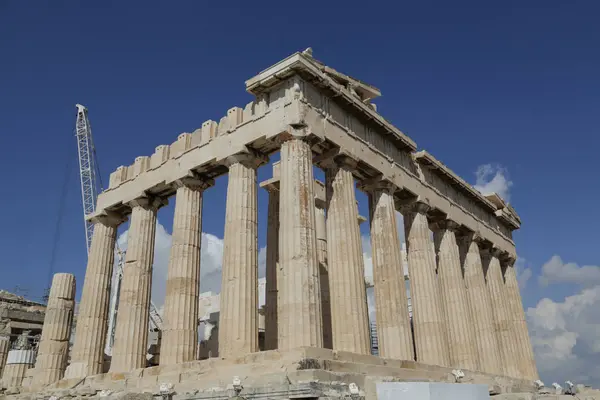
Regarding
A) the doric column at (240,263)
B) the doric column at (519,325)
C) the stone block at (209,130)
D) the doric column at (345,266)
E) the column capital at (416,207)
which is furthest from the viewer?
the doric column at (519,325)

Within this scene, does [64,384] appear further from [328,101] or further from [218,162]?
[328,101]

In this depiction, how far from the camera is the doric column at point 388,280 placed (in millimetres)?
23375

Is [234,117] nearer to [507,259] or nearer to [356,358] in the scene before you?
[356,358]

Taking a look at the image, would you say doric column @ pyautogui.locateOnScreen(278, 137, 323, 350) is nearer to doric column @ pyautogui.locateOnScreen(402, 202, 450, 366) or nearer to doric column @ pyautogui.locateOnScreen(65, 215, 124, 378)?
doric column @ pyautogui.locateOnScreen(402, 202, 450, 366)

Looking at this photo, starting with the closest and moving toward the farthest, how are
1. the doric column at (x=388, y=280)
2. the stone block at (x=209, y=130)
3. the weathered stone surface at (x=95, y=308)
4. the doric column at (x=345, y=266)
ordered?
the doric column at (x=345, y=266) → the doric column at (x=388, y=280) → the stone block at (x=209, y=130) → the weathered stone surface at (x=95, y=308)

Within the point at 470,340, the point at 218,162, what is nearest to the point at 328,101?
the point at 218,162

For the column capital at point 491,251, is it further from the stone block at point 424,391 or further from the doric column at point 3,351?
the doric column at point 3,351

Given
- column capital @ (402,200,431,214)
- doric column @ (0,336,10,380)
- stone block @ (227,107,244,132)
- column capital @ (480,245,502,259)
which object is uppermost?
stone block @ (227,107,244,132)

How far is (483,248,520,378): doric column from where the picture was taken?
34.3 meters

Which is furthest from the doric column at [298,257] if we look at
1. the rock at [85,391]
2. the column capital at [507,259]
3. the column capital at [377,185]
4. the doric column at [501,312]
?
the column capital at [507,259]

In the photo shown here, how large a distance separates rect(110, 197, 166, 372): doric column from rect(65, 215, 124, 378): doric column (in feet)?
8.33

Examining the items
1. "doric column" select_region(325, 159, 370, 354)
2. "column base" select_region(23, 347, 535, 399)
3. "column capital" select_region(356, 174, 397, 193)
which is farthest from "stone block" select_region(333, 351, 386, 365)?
"column capital" select_region(356, 174, 397, 193)

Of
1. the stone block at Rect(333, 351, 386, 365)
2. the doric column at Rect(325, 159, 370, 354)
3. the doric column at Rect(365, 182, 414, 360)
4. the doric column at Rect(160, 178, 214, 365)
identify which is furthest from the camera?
the doric column at Rect(365, 182, 414, 360)

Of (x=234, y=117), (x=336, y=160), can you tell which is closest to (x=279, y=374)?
(x=336, y=160)
